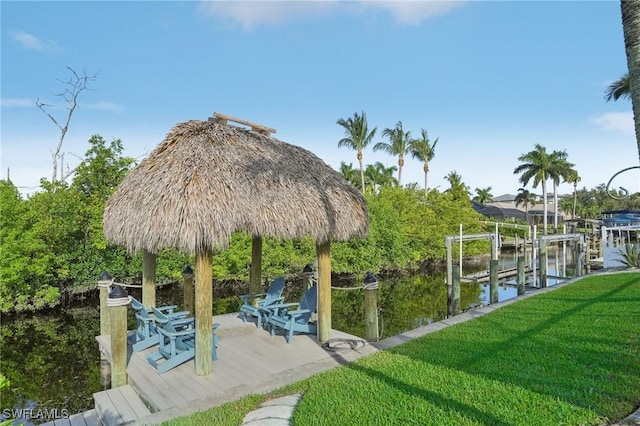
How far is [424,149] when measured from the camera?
136ft

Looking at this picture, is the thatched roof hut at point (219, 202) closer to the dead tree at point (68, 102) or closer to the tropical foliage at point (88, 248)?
the tropical foliage at point (88, 248)

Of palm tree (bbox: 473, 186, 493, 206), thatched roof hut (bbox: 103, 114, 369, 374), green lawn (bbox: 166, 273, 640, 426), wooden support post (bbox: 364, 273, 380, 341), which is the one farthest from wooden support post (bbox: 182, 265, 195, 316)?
palm tree (bbox: 473, 186, 493, 206)

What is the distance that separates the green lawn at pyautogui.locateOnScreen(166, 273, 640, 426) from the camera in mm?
3652

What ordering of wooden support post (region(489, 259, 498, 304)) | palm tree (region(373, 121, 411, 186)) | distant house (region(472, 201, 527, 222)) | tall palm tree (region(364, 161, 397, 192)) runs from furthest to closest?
distant house (region(472, 201, 527, 222)) → tall palm tree (region(364, 161, 397, 192)) → palm tree (region(373, 121, 411, 186)) → wooden support post (region(489, 259, 498, 304))

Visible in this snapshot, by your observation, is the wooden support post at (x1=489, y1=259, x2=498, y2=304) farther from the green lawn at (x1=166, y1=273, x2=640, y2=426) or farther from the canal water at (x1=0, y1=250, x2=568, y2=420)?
the green lawn at (x1=166, y1=273, x2=640, y2=426)

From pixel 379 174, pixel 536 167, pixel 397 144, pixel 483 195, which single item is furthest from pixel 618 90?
pixel 483 195

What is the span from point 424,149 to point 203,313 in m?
39.3

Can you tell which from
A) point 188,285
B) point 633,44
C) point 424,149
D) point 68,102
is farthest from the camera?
point 424,149

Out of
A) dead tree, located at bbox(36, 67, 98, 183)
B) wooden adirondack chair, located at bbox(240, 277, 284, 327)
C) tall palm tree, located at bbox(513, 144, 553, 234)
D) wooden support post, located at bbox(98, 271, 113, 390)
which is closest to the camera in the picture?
wooden support post, located at bbox(98, 271, 113, 390)

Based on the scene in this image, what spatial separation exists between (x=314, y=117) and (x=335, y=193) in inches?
668

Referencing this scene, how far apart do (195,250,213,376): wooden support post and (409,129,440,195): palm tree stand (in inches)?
1501

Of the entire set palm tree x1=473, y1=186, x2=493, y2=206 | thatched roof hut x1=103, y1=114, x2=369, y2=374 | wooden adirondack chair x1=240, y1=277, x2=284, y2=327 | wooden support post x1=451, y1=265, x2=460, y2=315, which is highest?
palm tree x1=473, y1=186, x2=493, y2=206

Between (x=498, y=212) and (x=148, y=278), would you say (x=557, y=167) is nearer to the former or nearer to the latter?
(x=498, y=212)

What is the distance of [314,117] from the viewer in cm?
2277
